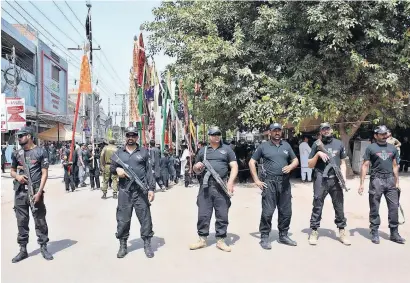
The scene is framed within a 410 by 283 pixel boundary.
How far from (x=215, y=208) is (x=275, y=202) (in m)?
0.84

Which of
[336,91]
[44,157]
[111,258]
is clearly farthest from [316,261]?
[336,91]

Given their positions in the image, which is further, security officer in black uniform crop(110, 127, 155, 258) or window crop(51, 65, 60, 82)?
window crop(51, 65, 60, 82)

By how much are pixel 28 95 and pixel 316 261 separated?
26481mm

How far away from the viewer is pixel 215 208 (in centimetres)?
516

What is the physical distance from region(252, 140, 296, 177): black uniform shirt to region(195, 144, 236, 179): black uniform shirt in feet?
1.36

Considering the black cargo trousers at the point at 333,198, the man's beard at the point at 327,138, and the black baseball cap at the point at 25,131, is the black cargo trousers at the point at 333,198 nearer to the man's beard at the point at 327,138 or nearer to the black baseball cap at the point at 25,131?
the man's beard at the point at 327,138

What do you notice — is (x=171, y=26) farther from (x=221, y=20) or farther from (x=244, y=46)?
(x=244, y=46)

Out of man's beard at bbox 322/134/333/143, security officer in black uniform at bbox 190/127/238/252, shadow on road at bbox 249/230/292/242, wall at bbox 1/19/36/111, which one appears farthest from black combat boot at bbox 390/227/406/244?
wall at bbox 1/19/36/111

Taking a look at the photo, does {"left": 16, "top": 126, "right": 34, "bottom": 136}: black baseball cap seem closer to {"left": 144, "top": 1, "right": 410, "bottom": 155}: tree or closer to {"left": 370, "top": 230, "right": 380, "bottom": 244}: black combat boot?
{"left": 370, "top": 230, "right": 380, "bottom": 244}: black combat boot

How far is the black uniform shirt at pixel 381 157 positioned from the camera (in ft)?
18.0

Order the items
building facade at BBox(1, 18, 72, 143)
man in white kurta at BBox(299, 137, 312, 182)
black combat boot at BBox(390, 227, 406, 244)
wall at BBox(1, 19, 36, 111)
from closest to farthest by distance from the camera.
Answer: black combat boot at BBox(390, 227, 406, 244) < man in white kurta at BBox(299, 137, 312, 182) < wall at BBox(1, 19, 36, 111) < building facade at BBox(1, 18, 72, 143)

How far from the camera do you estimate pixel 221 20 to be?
1293cm

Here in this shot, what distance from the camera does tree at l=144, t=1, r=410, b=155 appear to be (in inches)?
430

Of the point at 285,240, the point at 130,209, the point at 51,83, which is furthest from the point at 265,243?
the point at 51,83
